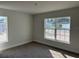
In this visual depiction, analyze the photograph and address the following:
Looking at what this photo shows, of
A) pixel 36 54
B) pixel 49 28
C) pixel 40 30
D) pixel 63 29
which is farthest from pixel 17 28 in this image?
pixel 63 29

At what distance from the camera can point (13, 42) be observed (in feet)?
16.1

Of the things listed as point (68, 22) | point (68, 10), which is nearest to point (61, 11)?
point (68, 10)

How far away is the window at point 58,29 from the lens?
14.1 feet

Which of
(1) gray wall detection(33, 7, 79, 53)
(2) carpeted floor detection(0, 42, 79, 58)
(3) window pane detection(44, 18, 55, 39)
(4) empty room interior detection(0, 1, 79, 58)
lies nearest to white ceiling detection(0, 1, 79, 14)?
(4) empty room interior detection(0, 1, 79, 58)

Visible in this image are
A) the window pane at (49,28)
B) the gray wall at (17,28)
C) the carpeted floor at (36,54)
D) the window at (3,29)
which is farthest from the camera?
the window pane at (49,28)

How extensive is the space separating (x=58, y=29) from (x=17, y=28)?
100 inches

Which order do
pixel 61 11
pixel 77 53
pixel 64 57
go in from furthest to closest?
pixel 61 11 → pixel 77 53 → pixel 64 57

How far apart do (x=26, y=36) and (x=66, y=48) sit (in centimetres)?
288

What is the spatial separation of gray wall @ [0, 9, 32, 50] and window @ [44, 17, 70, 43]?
133cm

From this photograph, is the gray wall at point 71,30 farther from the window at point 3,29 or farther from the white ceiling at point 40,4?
the window at point 3,29

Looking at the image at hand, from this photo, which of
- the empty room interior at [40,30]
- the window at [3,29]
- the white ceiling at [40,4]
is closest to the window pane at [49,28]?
the empty room interior at [40,30]

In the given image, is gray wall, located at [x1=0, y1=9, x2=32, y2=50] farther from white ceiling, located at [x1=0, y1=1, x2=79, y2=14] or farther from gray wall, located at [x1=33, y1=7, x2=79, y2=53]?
white ceiling, located at [x1=0, y1=1, x2=79, y2=14]

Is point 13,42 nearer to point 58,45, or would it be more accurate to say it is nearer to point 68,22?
point 58,45

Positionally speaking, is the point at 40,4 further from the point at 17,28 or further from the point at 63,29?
the point at 17,28
